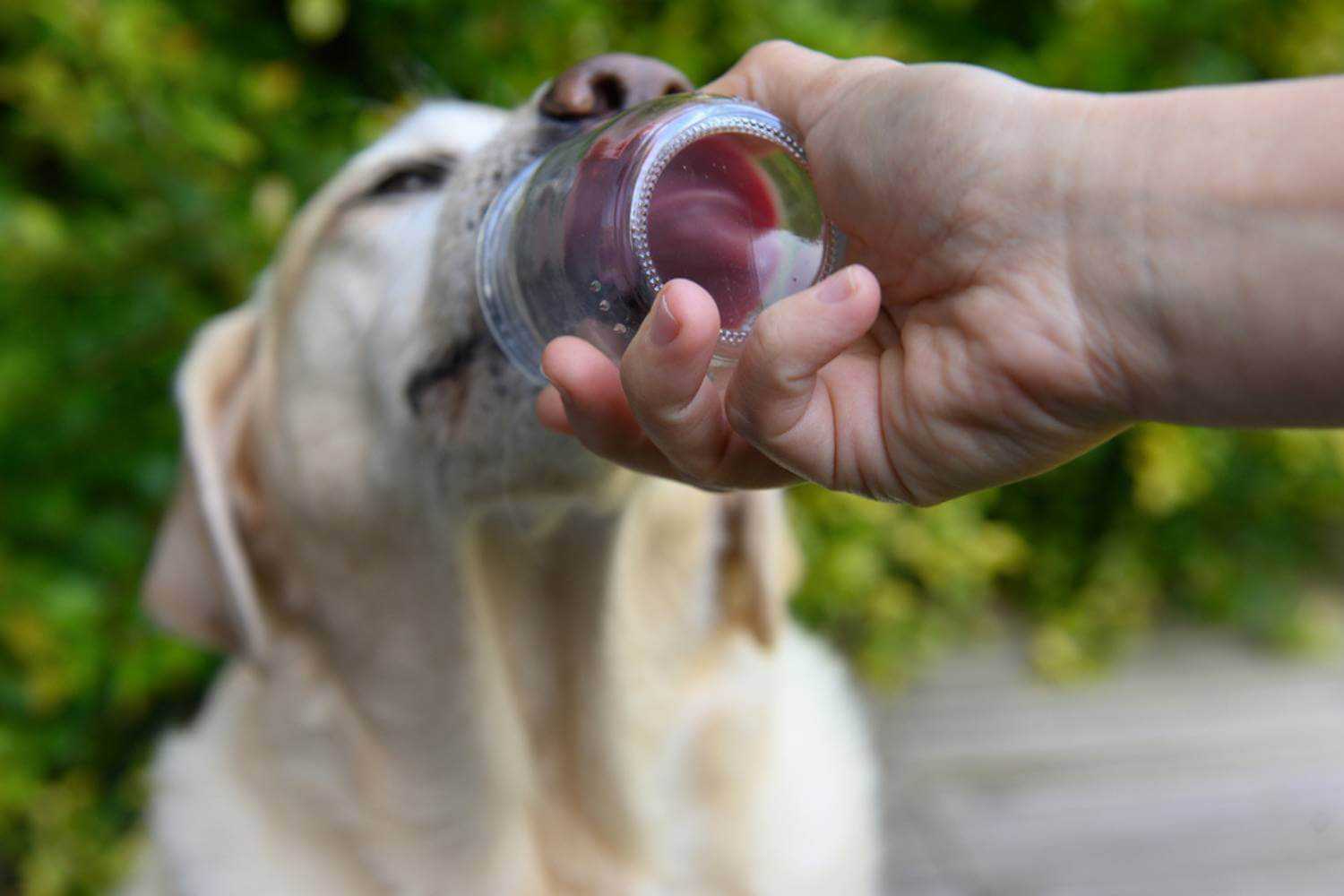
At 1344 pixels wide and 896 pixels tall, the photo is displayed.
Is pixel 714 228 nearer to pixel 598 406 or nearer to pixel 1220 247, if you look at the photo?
pixel 598 406

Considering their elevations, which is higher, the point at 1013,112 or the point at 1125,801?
the point at 1013,112

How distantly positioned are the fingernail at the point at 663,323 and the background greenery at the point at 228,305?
4.02ft

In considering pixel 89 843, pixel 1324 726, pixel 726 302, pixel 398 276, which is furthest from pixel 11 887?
pixel 1324 726

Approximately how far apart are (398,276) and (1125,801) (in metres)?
2.08

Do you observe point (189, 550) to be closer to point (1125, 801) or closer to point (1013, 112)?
point (1013, 112)

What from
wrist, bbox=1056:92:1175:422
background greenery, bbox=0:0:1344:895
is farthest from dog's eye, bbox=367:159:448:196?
wrist, bbox=1056:92:1175:422

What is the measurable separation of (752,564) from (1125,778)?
1473mm

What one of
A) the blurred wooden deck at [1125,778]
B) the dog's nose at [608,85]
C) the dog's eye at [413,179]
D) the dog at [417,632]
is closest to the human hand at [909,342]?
the dog's nose at [608,85]

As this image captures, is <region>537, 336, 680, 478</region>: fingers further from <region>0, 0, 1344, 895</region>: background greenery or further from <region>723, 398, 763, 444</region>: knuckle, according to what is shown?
<region>0, 0, 1344, 895</region>: background greenery

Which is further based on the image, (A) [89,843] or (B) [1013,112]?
(A) [89,843]

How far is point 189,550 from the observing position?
145cm

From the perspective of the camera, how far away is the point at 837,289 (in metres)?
0.68

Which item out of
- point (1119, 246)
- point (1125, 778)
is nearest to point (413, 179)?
point (1119, 246)

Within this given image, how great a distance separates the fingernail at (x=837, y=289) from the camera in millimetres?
679
